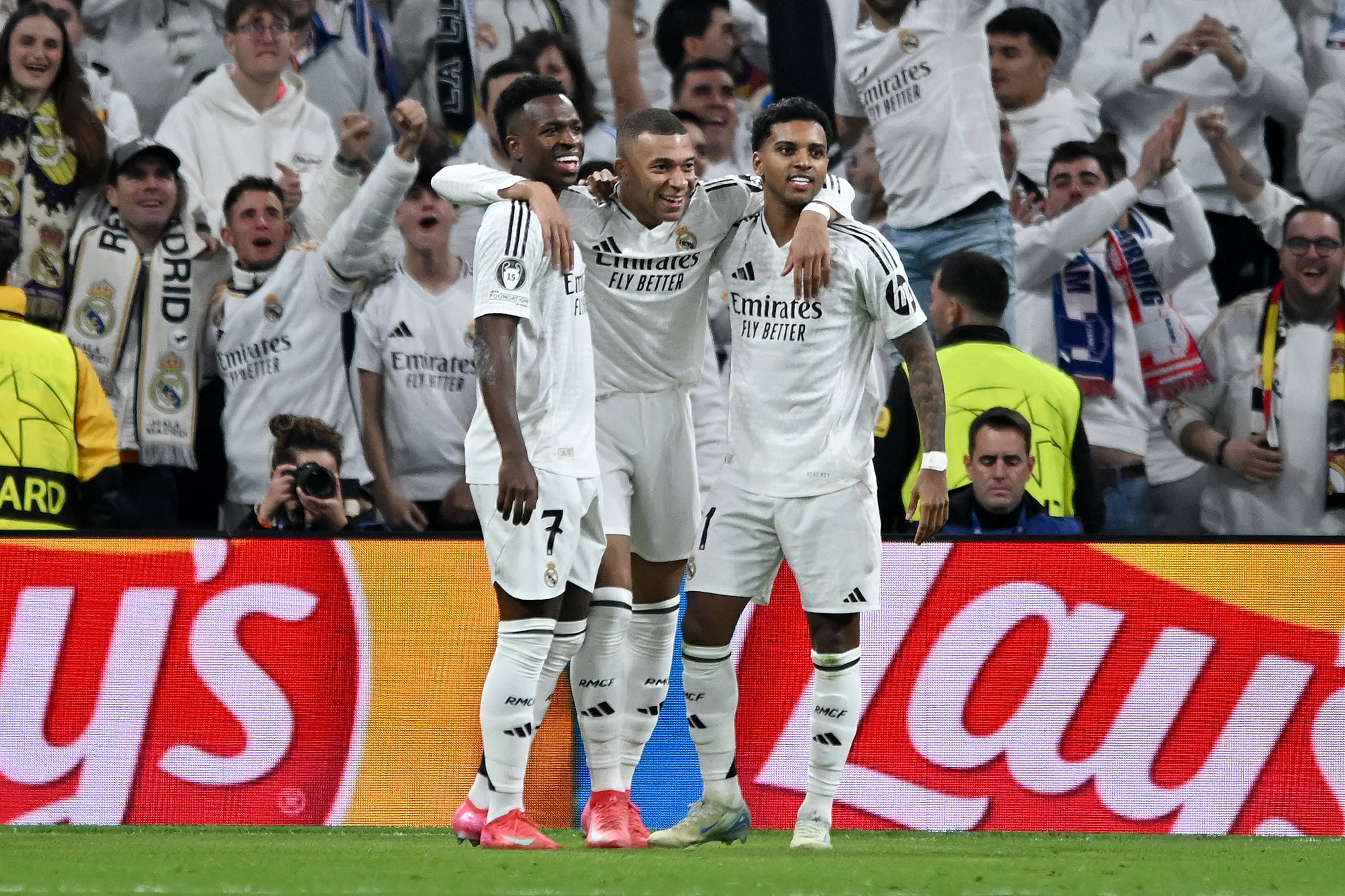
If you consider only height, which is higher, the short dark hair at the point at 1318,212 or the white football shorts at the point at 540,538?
the short dark hair at the point at 1318,212

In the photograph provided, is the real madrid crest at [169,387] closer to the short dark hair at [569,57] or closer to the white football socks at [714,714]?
the short dark hair at [569,57]

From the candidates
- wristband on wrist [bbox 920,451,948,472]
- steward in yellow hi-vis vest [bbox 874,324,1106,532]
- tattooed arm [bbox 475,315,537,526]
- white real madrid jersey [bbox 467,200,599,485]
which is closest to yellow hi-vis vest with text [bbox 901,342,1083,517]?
steward in yellow hi-vis vest [bbox 874,324,1106,532]

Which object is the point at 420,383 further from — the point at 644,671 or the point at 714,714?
the point at 714,714

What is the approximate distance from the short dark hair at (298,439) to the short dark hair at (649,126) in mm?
2555

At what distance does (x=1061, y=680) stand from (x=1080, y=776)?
1.08ft

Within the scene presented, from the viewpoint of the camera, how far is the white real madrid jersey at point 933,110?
7.38 metres

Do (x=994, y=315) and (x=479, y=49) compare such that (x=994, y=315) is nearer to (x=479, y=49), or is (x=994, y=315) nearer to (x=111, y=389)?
(x=479, y=49)

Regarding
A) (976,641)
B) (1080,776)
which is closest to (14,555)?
(976,641)

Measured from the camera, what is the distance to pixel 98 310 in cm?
727

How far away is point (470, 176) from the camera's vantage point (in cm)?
484

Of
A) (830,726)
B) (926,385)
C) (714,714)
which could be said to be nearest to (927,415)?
(926,385)

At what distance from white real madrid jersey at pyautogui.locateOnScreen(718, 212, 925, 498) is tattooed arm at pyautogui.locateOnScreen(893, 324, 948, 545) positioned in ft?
0.17

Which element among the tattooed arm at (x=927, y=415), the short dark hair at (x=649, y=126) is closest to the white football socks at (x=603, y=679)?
the tattooed arm at (x=927, y=415)

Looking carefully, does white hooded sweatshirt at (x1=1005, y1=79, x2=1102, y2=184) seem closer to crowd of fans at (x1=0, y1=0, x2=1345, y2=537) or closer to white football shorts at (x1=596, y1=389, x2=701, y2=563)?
crowd of fans at (x1=0, y1=0, x2=1345, y2=537)
